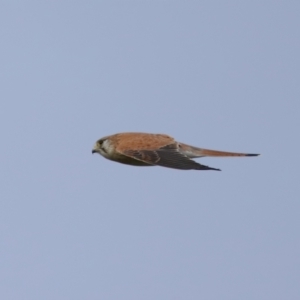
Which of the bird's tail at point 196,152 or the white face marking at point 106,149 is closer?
the bird's tail at point 196,152

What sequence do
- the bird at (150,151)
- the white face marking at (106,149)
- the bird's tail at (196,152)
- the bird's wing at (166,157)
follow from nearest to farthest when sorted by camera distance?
the bird's wing at (166,157) → the bird at (150,151) → the bird's tail at (196,152) → the white face marking at (106,149)

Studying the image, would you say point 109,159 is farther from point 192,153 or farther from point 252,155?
point 252,155

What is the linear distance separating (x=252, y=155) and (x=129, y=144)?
166 cm

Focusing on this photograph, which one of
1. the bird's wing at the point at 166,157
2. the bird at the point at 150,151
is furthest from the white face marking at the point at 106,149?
the bird's wing at the point at 166,157

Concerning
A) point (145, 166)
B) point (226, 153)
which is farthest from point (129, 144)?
point (226, 153)

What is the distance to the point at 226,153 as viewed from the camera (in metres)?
→ 11.8

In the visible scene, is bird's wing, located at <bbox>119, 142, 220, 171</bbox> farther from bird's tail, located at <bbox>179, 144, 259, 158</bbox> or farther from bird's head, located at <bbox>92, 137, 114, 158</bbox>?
bird's head, located at <bbox>92, 137, 114, 158</bbox>

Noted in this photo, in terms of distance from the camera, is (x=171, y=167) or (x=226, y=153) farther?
(x=226, y=153)

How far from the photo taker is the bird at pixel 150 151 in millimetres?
10703

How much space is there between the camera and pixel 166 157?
10.9 meters

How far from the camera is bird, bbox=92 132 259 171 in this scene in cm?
1070

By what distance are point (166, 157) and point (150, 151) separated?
37cm

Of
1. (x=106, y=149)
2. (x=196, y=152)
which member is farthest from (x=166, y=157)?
(x=106, y=149)

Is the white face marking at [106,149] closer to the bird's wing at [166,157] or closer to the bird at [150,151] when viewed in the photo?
the bird at [150,151]
